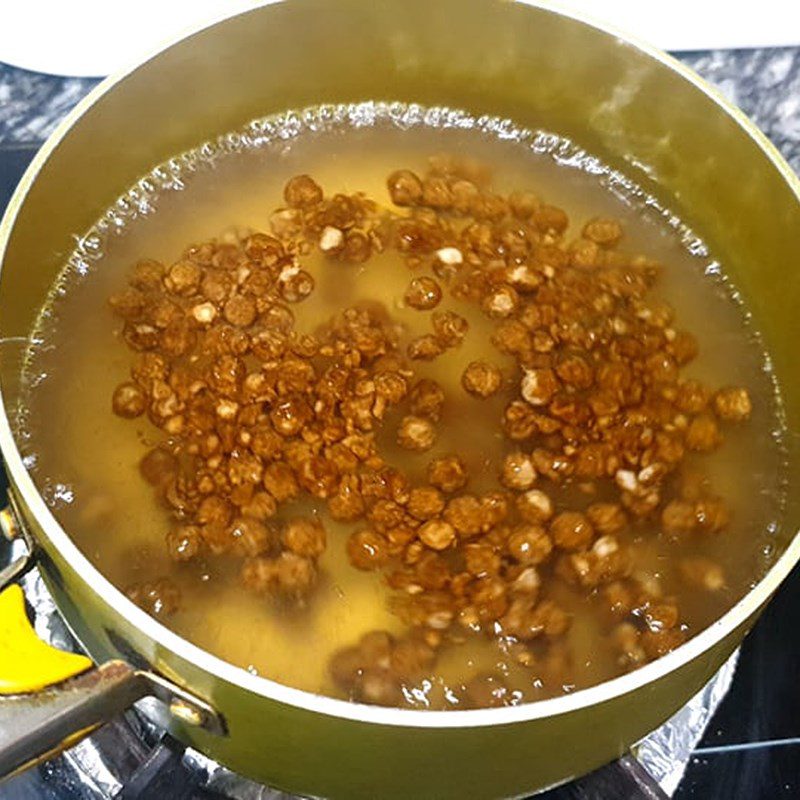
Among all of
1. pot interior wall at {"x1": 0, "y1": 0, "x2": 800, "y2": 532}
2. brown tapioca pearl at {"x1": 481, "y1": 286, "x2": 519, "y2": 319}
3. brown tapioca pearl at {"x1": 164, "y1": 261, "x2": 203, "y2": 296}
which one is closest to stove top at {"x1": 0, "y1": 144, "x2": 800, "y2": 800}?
pot interior wall at {"x1": 0, "y1": 0, "x2": 800, "y2": 532}

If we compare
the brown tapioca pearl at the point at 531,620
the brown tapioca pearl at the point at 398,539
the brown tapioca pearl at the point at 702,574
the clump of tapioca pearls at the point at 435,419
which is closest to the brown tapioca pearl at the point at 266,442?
the clump of tapioca pearls at the point at 435,419

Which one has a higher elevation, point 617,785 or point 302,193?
point 302,193

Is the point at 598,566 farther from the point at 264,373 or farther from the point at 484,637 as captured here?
the point at 264,373

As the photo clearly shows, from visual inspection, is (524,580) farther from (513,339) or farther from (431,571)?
(513,339)

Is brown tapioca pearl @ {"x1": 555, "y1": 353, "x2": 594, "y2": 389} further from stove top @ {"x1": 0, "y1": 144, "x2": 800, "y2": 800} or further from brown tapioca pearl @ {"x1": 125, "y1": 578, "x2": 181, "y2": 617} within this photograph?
brown tapioca pearl @ {"x1": 125, "y1": 578, "x2": 181, "y2": 617}

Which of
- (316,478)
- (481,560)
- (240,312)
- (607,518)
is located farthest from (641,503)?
(240,312)

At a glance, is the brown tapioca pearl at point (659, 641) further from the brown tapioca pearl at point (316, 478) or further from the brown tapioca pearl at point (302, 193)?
the brown tapioca pearl at point (302, 193)
